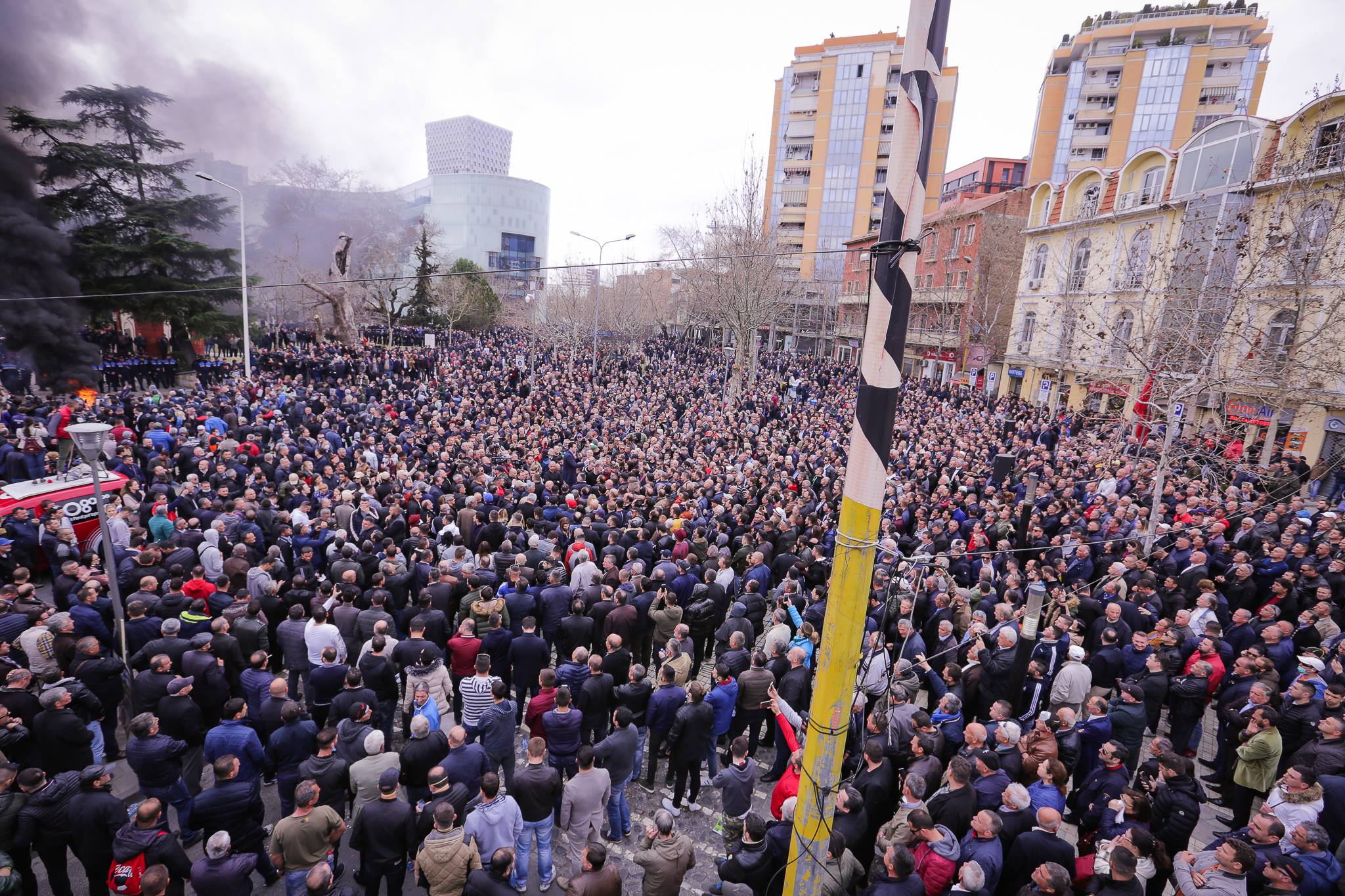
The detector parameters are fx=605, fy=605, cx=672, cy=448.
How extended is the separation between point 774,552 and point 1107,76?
199 feet

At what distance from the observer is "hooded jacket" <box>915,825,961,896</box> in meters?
3.87

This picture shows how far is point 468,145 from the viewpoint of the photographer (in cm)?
15125

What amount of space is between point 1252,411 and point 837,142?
4975cm

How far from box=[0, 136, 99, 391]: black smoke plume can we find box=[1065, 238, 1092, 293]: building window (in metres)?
38.4

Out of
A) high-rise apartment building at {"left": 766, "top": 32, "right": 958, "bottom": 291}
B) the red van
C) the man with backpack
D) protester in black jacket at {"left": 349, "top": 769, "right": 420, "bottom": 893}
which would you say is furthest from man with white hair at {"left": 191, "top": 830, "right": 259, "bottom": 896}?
high-rise apartment building at {"left": 766, "top": 32, "right": 958, "bottom": 291}

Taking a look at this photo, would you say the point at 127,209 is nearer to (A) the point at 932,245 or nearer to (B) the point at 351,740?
(B) the point at 351,740

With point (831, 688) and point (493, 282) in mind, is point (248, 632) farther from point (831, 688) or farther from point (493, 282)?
point (493, 282)

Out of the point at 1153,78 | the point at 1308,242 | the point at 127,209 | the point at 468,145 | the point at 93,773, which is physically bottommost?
the point at 93,773

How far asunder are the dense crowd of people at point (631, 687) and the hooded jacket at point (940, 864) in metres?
0.02

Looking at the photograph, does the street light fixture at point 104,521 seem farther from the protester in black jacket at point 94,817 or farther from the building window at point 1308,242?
the building window at point 1308,242

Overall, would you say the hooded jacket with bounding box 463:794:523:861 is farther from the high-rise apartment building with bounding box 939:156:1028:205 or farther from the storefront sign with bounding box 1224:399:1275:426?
the high-rise apartment building with bounding box 939:156:1028:205

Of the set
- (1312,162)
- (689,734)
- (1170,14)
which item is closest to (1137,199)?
→ (1312,162)

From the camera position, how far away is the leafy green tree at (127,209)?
24.2 metres

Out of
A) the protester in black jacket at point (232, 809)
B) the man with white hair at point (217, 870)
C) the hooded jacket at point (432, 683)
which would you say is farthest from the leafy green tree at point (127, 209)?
the man with white hair at point (217, 870)
